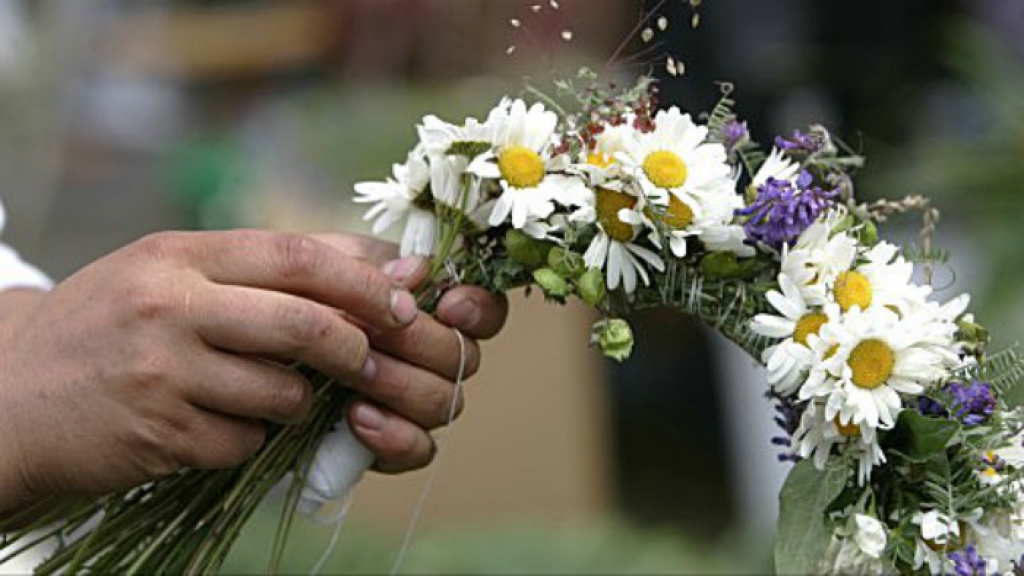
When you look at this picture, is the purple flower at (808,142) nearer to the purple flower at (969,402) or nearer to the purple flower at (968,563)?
the purple flower at (969,402)

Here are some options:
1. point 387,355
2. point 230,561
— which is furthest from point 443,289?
point 230,561

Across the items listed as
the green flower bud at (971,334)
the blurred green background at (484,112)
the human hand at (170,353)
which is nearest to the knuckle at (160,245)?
the human hand at (170,353)

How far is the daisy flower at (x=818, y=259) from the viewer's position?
101cm

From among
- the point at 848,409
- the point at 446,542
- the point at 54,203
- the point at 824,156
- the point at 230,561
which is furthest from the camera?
the point at 54,203

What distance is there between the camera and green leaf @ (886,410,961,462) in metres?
0.98

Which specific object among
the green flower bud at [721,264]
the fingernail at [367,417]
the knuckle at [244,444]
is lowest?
the knuckle at [244,444]

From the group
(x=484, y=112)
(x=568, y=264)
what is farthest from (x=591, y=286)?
(x=484, y=112)

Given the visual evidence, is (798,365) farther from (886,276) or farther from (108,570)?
(108,570)

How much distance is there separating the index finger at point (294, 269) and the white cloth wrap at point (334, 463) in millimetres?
134

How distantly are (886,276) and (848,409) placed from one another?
0.33ft

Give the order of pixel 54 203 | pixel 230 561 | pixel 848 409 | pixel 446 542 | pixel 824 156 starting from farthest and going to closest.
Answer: pixel 54 203 → pixel 446 542 → pixel 230 561 → pixel 824 156 → pixel 848 409

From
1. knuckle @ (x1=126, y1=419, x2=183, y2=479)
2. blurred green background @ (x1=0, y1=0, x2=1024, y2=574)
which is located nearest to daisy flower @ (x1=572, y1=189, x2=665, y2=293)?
knuckle @ (x1=126, y1=419, x2=183, y2=479)

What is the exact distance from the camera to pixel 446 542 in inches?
87.4

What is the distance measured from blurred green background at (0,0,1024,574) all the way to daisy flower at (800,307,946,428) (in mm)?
1461
